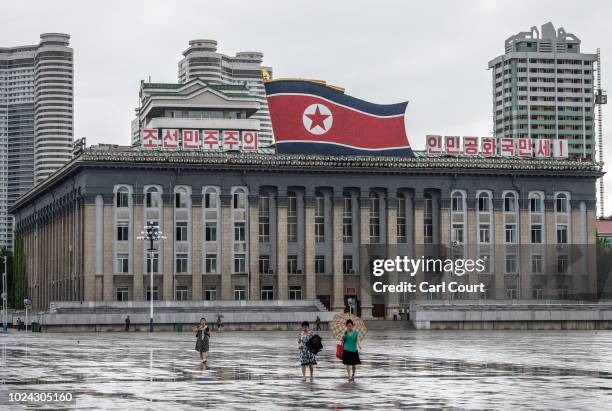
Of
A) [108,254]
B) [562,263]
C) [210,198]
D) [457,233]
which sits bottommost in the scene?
[562,263]

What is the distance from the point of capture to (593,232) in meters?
132

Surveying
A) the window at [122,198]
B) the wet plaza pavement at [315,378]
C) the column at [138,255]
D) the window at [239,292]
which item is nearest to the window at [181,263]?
the column at [138,255]

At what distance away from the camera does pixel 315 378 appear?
41.2 meters

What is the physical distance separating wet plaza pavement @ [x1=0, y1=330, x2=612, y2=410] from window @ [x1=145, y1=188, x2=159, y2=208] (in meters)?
56.4

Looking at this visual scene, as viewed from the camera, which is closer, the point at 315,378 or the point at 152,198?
the point at 315,378

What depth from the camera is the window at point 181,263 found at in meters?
121

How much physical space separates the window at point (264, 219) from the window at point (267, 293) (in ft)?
15.6

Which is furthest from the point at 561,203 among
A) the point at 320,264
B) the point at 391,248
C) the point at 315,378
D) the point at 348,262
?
the point at 315,378

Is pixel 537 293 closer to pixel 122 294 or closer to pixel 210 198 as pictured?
pixel 210 198

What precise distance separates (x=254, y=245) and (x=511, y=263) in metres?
27.7

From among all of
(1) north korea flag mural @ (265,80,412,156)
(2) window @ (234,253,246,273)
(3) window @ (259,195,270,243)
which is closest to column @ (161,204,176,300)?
(2) window @ (234,253,246,273)

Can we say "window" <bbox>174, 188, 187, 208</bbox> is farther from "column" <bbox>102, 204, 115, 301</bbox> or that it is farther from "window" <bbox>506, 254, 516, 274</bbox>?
"window" <bbox>506, 254, 516, 274</bbox>

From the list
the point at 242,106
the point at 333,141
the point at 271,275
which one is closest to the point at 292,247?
the point at 271,275

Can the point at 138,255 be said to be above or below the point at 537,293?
above
